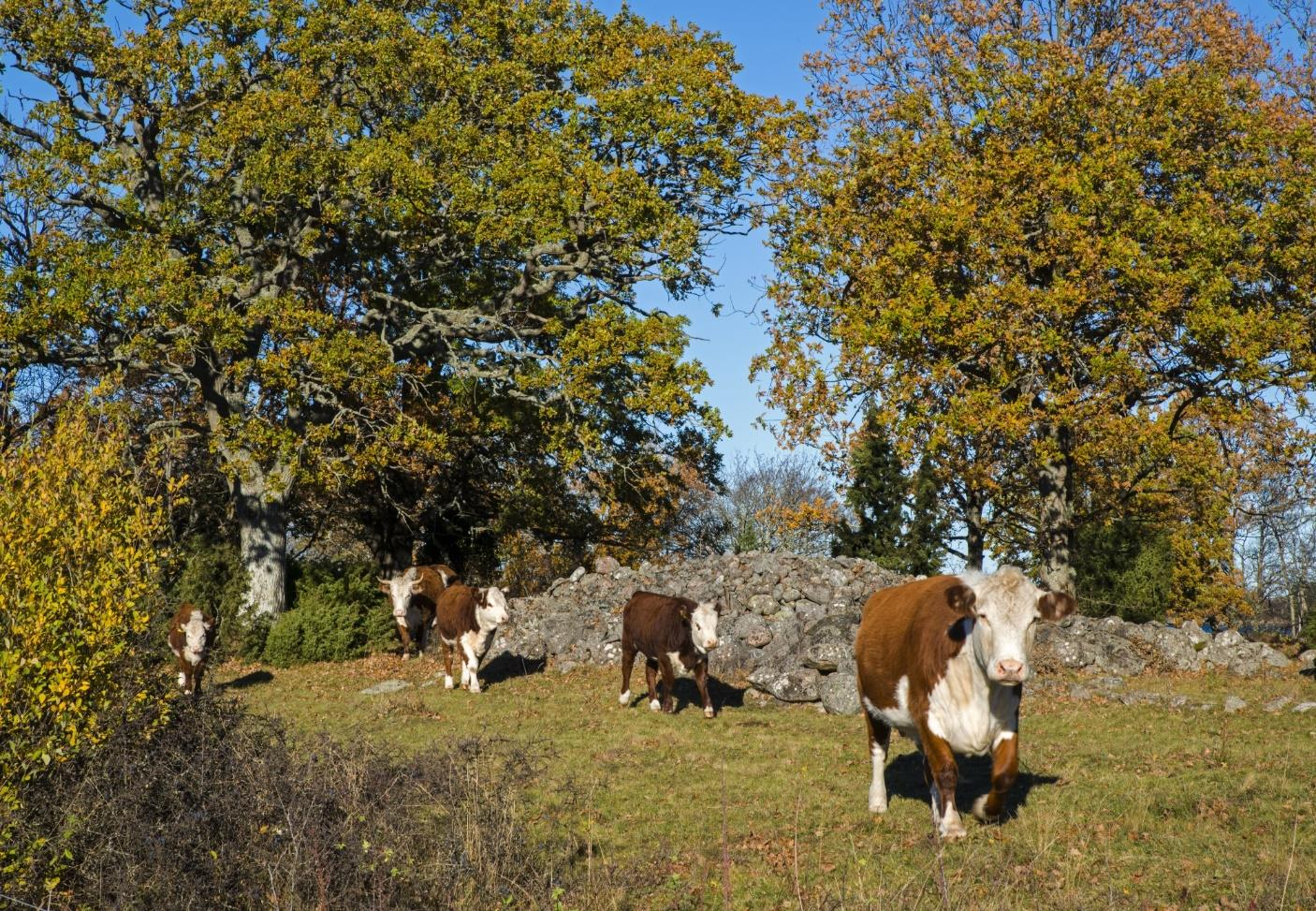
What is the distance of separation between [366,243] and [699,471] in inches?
408

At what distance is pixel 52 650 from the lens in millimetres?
8750

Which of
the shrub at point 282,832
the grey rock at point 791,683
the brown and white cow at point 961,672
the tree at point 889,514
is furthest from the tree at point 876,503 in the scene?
the shrub at point 282,832

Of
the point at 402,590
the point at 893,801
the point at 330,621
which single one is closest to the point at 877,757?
the point at 893,801

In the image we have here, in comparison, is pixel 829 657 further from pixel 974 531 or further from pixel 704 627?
pixel 974 531

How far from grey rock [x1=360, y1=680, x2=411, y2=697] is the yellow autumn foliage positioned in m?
11.1

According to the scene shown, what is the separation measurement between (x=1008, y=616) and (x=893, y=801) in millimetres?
3236

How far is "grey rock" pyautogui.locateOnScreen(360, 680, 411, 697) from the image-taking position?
2093cm

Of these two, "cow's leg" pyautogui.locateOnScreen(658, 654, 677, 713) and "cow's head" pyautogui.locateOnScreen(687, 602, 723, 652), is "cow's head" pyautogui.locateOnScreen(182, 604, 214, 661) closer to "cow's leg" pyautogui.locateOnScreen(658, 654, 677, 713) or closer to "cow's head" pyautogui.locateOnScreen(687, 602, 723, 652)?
"cow's leg" pyautogui.locateOnScreen(658, 654, 677, 713)

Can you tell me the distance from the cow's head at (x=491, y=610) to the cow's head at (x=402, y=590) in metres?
5.46

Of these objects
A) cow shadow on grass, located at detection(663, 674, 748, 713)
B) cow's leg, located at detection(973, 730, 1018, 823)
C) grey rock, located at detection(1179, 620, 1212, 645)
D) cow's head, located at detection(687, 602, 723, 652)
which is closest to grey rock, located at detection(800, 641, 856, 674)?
cow shadow on grass, located at detection(663, 674, 748, 713)

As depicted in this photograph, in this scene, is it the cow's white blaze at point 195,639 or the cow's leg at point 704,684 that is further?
the cow's white blaze at point 195,639

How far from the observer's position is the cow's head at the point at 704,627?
57.9 feet

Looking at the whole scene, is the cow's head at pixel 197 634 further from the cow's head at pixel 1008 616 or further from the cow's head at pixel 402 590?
the cow's head at pixel 1008 616

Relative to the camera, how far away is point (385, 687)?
21391 millimetres
